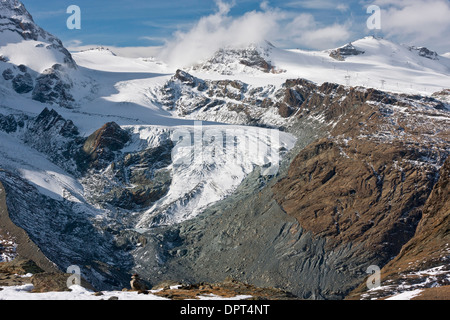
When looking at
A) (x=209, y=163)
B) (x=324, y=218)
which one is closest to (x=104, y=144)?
(x=209, y=163)

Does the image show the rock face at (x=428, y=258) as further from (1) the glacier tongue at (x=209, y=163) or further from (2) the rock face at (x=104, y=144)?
(2) the rock face at (x=104, y=144)

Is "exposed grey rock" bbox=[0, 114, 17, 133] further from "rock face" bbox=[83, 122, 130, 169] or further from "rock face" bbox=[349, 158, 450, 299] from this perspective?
"rock face" bbox=[349, 158, 450, 299]

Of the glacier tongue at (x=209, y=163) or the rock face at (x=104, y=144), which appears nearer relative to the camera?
the glacier tongue at (x=209, y=163)

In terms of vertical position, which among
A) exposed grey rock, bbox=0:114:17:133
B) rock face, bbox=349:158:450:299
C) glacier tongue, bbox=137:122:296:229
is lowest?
rock face, bbox=349:158:450:299

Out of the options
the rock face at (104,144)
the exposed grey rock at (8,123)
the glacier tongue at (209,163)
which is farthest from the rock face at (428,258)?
the exposed grey rock at (8,123)

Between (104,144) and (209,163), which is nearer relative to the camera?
(209,163)

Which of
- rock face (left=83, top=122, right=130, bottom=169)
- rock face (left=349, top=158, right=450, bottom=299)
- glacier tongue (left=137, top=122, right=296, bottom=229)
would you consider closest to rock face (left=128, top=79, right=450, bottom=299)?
glacier tongue (left=137, top=122, right=296, bottom=229)

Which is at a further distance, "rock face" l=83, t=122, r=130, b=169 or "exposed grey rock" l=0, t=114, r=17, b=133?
"exposed grey rock" l=0, t=114, r=17, b=133

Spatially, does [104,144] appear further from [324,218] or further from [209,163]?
[324,218]

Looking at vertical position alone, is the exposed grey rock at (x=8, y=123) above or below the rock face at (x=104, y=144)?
above

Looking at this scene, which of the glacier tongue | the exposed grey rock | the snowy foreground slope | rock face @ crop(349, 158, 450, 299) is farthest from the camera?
the exposed grey rock

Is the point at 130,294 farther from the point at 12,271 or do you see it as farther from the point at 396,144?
the point at 396,144

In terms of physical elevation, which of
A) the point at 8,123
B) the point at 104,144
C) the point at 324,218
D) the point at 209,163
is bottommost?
the point at 324,218
